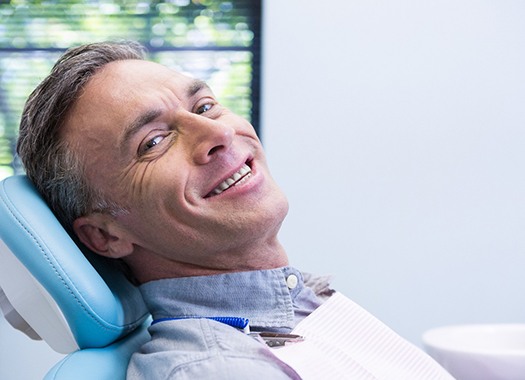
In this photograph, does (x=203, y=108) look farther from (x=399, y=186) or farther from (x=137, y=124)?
(x=399, y=186)

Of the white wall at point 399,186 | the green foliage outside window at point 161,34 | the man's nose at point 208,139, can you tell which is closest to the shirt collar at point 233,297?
the man's nose at point 208,139

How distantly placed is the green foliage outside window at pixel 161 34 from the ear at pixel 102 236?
5.58 ft

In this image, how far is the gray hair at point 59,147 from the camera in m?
1.25

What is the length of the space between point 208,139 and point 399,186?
68.7 inches

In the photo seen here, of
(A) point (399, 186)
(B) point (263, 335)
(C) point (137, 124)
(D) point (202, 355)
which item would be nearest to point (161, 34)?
(A) point (399, 186)

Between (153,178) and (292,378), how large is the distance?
1.41ft

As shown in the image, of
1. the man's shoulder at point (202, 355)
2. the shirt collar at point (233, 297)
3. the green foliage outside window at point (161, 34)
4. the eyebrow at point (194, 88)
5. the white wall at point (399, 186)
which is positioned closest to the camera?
the man's shoulder at point (202, 355)

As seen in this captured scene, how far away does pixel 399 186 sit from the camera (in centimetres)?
284

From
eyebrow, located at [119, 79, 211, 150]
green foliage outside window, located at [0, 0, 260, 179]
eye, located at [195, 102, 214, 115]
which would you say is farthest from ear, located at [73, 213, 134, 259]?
green foliage outside window, located at [0, 0, 260, 179]

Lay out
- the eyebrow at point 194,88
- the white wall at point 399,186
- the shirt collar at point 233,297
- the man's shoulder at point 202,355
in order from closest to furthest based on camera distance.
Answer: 1. the man's shoulder at point 202,355
2. the shirt collar at point 233,297
3. the eyebrow at point 194,88
4. the white wall at point 399,186

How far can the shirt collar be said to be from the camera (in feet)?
3.92

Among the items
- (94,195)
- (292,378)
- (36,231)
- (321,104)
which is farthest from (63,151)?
(321,104)

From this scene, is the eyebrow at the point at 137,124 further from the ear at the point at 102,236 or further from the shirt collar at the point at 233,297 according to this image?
the shirt collar at the point at 233,297

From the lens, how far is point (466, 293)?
2.83 m
